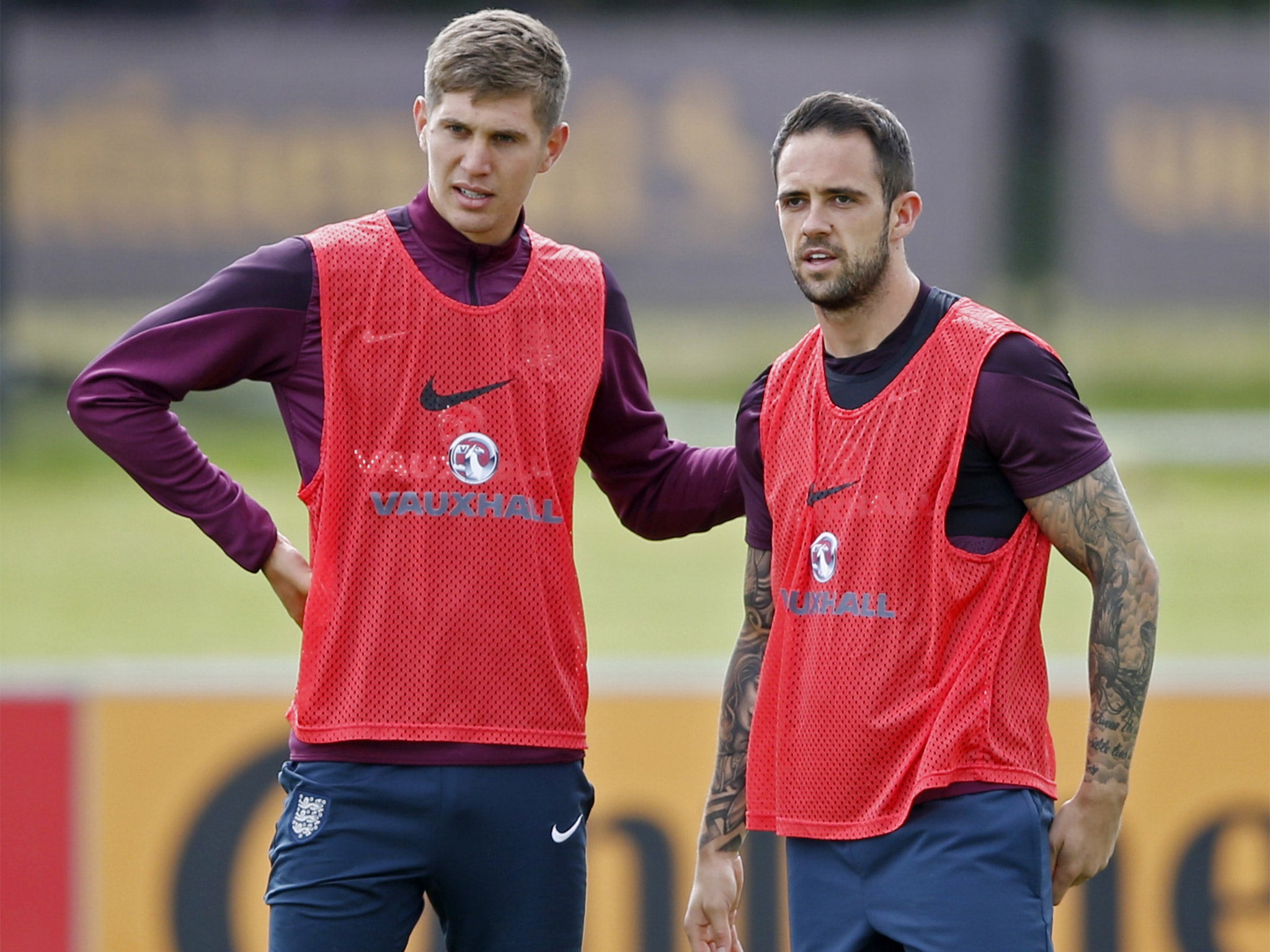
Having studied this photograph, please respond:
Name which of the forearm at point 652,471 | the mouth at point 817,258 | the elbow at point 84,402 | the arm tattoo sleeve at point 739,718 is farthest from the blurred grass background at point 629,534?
the mouth at point 817,258

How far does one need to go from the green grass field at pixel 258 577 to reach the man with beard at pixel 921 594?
7627mm

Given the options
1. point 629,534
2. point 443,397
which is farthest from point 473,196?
point 629,534

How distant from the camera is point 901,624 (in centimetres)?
273

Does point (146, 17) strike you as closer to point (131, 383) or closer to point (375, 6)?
point (375, 6)

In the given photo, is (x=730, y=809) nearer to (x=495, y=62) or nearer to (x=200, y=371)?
(x=200, y=371)

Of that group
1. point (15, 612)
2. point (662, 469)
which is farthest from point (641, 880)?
point (15, 612)

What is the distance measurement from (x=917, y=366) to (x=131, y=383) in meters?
1.21

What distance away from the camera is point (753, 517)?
3.04 meters

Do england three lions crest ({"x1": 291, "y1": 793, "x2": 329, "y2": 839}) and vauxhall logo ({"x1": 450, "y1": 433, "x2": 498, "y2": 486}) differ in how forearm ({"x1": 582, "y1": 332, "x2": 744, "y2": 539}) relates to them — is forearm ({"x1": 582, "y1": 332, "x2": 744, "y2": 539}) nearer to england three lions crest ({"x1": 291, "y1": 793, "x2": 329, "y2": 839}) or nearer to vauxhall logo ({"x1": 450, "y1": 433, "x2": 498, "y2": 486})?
vauxhall logo ({"x1": 450, "y1": 433, "x2": 498, "y2": 486})

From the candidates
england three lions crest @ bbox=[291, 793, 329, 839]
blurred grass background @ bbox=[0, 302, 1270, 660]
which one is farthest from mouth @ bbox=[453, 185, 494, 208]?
blurred grass background @ bbox=[0, 302, 1270, 660]

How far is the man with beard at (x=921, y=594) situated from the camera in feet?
8.82

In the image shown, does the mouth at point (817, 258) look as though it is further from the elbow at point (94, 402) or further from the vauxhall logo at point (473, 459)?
the elbow at point (94, 402)

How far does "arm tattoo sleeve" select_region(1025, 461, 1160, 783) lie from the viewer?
270cm

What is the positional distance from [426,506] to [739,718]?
2.02ft
